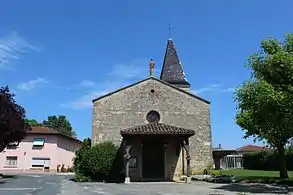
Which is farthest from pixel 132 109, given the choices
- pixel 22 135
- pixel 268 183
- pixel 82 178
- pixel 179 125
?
pixel 268 183

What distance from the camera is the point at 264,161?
47531 mm

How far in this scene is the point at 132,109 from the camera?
32125mm

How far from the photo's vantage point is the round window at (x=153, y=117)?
32.2 metres

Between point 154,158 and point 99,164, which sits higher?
point 154,158

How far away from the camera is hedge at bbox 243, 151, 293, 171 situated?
45525 mm

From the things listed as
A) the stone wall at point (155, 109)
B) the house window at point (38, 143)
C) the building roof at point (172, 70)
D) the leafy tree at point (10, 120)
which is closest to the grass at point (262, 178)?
the stone wall at point (155, 109)

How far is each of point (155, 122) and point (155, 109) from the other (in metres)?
1.29

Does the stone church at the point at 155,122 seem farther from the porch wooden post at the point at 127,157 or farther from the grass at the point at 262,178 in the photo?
the grass at the point at 262,178

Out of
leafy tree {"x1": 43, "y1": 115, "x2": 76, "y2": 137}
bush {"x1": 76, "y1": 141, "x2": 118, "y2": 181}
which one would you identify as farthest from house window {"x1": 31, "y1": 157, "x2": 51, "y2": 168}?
leafy tree {"x1": 43, "y1": 115, "x2": 76, "y2": 137}

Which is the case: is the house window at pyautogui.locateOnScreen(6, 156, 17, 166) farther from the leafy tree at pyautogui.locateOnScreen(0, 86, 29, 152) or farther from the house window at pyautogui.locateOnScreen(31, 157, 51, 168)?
the leafy tree at pyautogui.locateOnScreen(0, 86, 29, 152)

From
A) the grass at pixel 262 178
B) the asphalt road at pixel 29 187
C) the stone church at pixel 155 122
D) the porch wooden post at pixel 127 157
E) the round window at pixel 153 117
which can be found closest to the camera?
the asphalt road at pixel 29 187

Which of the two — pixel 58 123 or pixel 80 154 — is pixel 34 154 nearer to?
pixel 80 154

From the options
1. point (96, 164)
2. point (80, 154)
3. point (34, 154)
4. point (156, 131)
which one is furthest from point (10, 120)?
point (34, 154)

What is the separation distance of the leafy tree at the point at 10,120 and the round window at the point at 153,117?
11.2 meters
